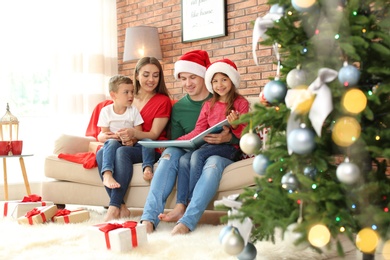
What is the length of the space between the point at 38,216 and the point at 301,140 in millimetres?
1909

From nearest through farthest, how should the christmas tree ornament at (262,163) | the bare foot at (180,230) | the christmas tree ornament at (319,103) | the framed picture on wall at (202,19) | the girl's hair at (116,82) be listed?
the christmas tree ornament at (319,103)
the christmas tree ornament at (262,163)
the bare foot at (180,230)
the girl's hair at (116,82)
the framed picture on wall at (202,19)

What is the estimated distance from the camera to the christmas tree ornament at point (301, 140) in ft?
5.38

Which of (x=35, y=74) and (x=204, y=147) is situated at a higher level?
(x=35, y=74)

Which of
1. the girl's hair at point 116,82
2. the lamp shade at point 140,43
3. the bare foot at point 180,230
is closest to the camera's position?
the bare foot at point 180,230

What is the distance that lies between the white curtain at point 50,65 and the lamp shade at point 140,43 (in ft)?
1.89

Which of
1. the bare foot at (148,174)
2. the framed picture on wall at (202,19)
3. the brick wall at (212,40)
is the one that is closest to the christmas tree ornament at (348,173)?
the bare foot at (148,174)

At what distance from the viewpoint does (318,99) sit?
1.63 m

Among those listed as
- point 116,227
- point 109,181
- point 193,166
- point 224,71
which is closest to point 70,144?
point 109,181

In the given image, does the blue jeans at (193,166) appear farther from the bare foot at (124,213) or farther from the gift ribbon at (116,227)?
the gift ribbon at (116,227)

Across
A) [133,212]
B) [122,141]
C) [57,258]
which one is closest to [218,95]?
[122,141]

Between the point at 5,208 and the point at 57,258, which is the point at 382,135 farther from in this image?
the point at 5,208

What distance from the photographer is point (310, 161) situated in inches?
69.0

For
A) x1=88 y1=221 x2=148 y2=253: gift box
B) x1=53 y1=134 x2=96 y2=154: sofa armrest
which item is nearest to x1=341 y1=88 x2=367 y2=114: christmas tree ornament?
x1=88 y1=221 x2=148 y2=253: gift box

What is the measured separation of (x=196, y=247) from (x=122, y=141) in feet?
3.74
